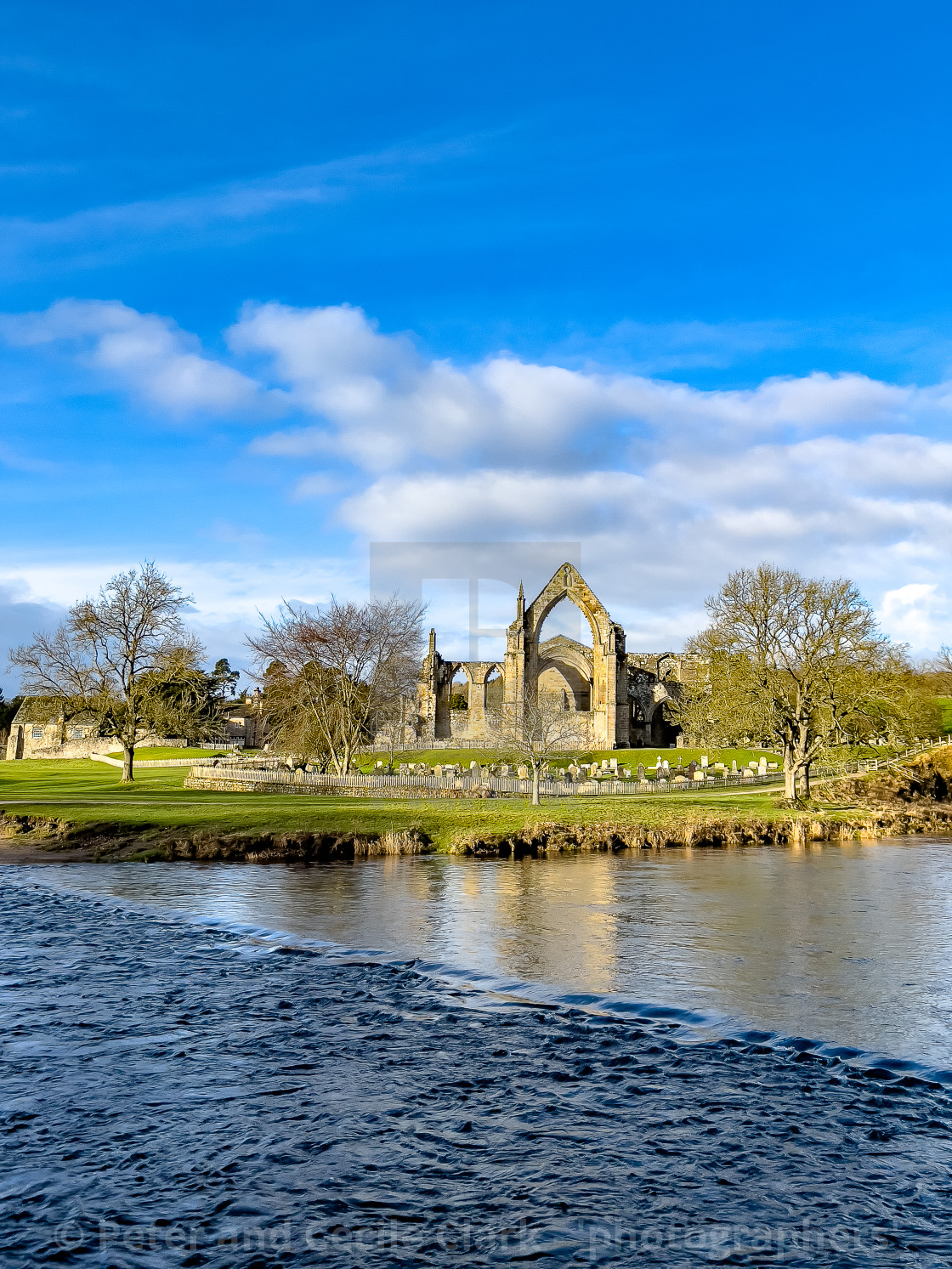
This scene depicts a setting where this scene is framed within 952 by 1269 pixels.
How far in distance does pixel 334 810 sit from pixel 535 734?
11.8 meters

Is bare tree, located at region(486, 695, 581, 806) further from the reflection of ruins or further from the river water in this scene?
the river water

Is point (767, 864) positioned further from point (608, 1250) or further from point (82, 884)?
point (608, 1250)

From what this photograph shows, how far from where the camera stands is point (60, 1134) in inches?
272

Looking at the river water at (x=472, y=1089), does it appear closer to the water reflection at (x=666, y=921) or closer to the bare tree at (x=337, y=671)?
the water reflection at (x=666, y=921)

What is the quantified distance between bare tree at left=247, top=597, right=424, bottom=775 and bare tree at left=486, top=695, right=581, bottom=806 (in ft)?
19.3

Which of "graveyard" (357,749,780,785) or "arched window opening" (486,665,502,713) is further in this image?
"arched window opening" (486,665,502,713)

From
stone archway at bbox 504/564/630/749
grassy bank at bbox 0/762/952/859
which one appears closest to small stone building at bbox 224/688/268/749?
stone archway at bbox 504/564/630/749

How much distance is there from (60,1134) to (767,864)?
18.5 m

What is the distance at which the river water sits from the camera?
567 cm

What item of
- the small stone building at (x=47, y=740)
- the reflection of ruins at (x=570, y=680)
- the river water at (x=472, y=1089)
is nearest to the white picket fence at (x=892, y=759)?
the reflection of ruins at (x=570, y=680)

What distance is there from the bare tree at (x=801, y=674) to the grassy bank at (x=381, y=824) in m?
2.72

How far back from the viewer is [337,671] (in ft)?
131

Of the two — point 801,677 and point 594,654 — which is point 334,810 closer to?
point 801,677

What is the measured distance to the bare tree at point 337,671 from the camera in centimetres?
3928
